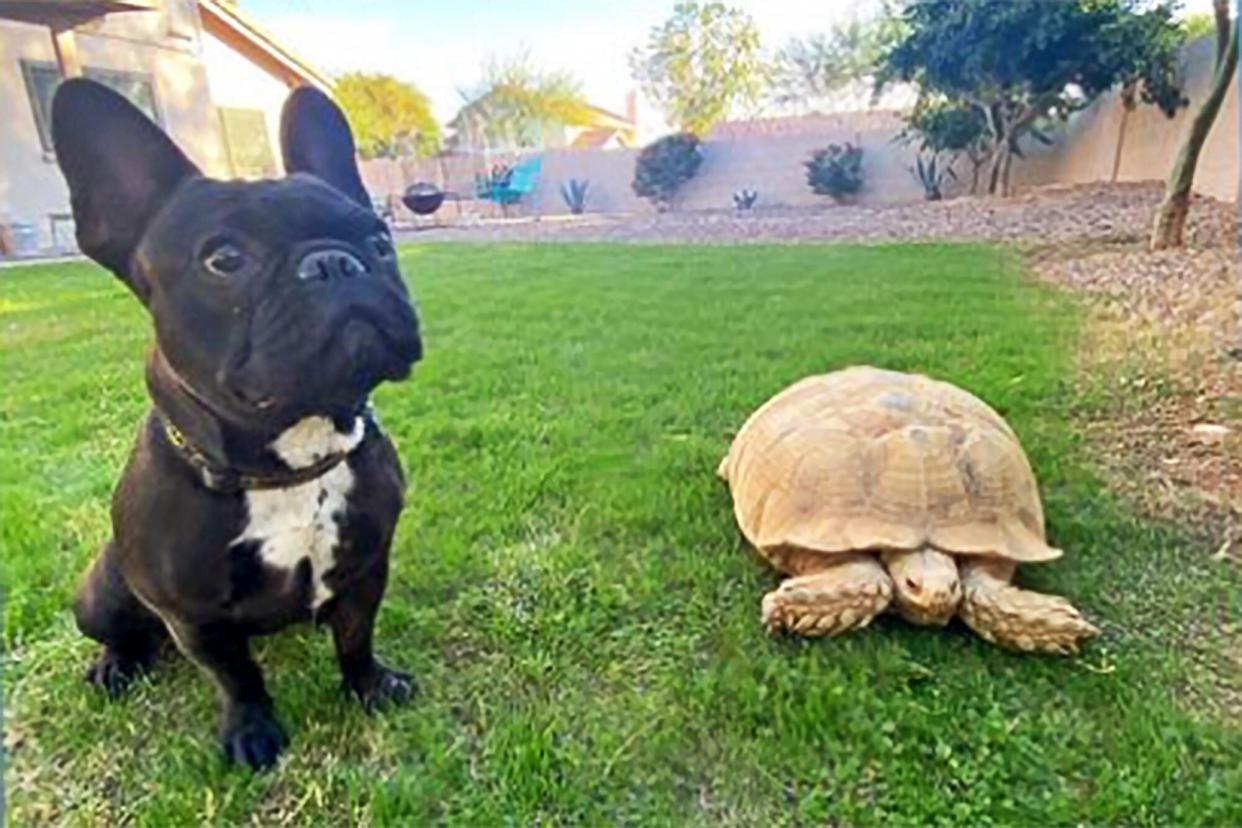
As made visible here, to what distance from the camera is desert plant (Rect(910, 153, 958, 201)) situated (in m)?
1.10

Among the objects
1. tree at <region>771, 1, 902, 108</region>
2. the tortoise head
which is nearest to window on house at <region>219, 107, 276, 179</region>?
tree at <region>771, 1, 902, 108</region>

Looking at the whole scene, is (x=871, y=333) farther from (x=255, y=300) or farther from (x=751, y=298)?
(x=255, y=300)

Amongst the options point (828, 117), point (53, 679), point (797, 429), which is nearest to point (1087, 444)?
point (797, 429)

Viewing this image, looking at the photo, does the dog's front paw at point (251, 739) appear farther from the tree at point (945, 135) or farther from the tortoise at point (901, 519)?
the tree at point (945, 135)

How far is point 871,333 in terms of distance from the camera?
1319 millimetres

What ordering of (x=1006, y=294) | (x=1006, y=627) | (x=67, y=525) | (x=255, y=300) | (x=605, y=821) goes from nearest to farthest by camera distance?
(x=255, y=300)
(x=605, y=821)
(x=1006, y=627)
(x=67, y=525)
(x=1006, y=294)

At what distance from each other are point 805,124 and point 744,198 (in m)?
0.19

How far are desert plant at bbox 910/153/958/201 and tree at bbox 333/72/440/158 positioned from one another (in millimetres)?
641

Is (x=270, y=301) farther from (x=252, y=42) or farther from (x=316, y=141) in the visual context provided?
(x=252, y=42)

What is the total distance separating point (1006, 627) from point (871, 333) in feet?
1.99

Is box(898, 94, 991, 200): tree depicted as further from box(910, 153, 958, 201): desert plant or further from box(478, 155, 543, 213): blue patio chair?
box(478, 155, 543, 213): blue patio chair

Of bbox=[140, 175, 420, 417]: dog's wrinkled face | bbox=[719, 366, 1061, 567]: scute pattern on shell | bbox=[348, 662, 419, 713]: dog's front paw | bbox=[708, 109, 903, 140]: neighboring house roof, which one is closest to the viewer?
bbox=[140, 175, 420, 417]: dog's wrinkled face

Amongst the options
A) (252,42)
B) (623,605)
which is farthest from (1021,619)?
(252,42)

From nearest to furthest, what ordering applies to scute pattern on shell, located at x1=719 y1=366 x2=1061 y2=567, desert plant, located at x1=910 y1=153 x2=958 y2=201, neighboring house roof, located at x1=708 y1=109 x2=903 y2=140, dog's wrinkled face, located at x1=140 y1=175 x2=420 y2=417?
1. dog's wrinkled face, located at x1=140 y1=175 x2=420 y2=417
2. scute pattern on shell, located at x1=719 y1=366 x2=1061 y2=567
3. neighboring house roof, located at x1=708 y1=109 x2=903 y2=140
4. desert plant, located at x1=910 y1=153 x2=958 y2=201
